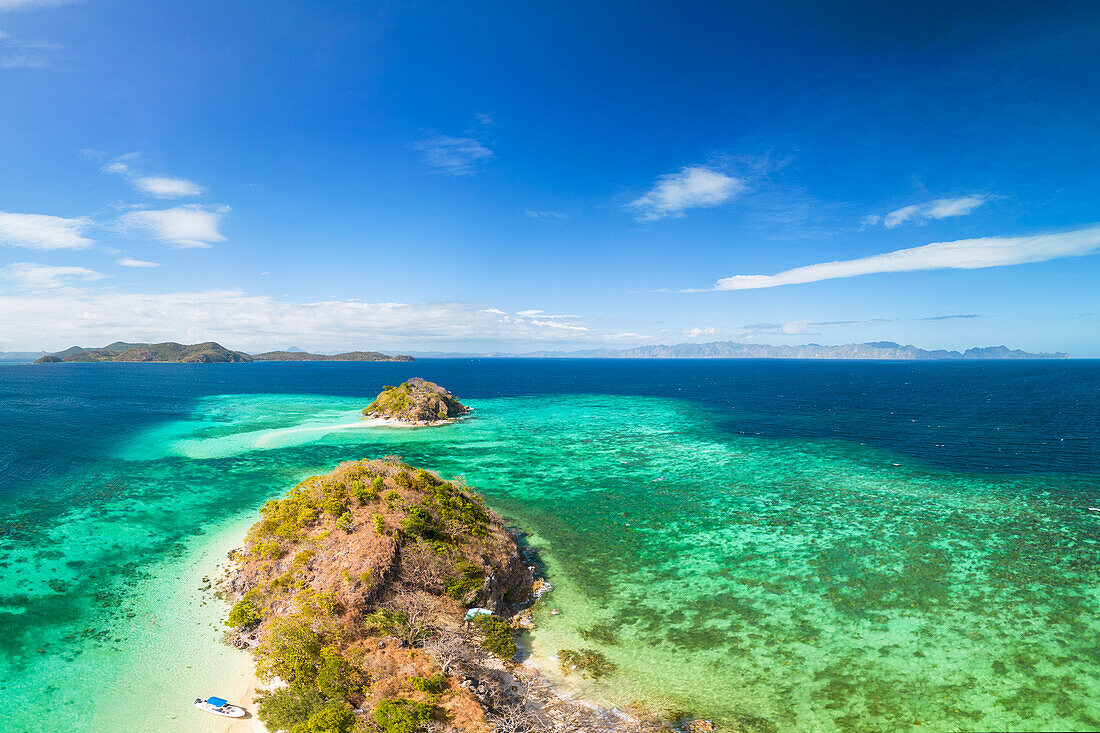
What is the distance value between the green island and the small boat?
1.01 meters

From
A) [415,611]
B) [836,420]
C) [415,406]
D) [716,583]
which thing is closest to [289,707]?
[415,611]

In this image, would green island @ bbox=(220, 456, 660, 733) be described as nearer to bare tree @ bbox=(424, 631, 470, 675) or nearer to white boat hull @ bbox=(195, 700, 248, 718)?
bare tree @ bbox=(424, 631, 470, 675)

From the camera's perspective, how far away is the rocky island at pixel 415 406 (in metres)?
91.3

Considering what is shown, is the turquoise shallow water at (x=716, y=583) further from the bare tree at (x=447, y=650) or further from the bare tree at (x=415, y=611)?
the bare tree at (x=415, y=611)

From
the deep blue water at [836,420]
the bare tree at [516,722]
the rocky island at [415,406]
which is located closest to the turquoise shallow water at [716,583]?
the bare tree at [516,722]

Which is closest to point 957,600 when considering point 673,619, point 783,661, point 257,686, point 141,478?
point 783,661

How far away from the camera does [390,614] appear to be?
22.6 metres

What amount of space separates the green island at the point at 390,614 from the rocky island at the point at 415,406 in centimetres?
5650

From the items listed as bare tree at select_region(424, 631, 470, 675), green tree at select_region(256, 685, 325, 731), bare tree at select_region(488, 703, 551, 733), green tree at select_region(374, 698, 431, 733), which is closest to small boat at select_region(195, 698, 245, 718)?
green tree at select_region(256, 685, 325, 731)

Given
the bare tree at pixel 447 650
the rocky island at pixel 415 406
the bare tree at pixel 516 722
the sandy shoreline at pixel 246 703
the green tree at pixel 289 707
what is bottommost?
the sandy shoreline at pixel 246 703

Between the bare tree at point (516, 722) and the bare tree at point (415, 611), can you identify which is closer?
the bare tree at point (516, 722)

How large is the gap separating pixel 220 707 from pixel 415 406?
73813mm

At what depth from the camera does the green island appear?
17875 millimetres

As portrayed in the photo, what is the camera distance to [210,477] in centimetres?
5438
